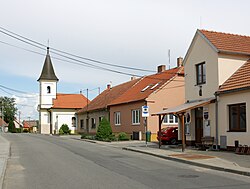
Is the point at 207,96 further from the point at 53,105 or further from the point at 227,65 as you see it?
the point at 53,105

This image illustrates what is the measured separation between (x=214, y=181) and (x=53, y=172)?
5.59 m

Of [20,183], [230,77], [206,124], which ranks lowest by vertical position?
[20,183]

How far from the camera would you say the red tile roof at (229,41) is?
22.5 metres

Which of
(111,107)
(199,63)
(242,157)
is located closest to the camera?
(242,157)

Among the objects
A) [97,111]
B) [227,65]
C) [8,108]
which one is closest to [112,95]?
[97,111]

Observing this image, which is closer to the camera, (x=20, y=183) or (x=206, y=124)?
(x=20, y=183)

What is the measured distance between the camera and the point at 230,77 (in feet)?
71.7

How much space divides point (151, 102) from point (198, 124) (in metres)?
9.65

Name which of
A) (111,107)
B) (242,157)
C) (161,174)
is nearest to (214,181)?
(161,174)

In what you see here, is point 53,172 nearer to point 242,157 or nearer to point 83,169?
point 83,169

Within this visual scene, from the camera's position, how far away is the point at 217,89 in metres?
21.8

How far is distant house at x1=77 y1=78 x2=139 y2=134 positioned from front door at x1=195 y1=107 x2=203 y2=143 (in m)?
18.7

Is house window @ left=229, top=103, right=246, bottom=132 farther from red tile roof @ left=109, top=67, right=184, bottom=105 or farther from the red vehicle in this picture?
red tile roof @ left=109, top=67, right=184, bottom=105

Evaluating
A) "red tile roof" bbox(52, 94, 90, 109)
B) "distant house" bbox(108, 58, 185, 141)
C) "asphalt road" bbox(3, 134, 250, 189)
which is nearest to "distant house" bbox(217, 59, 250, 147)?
"asphalt road" bbox(3, 134, 250, 189)
